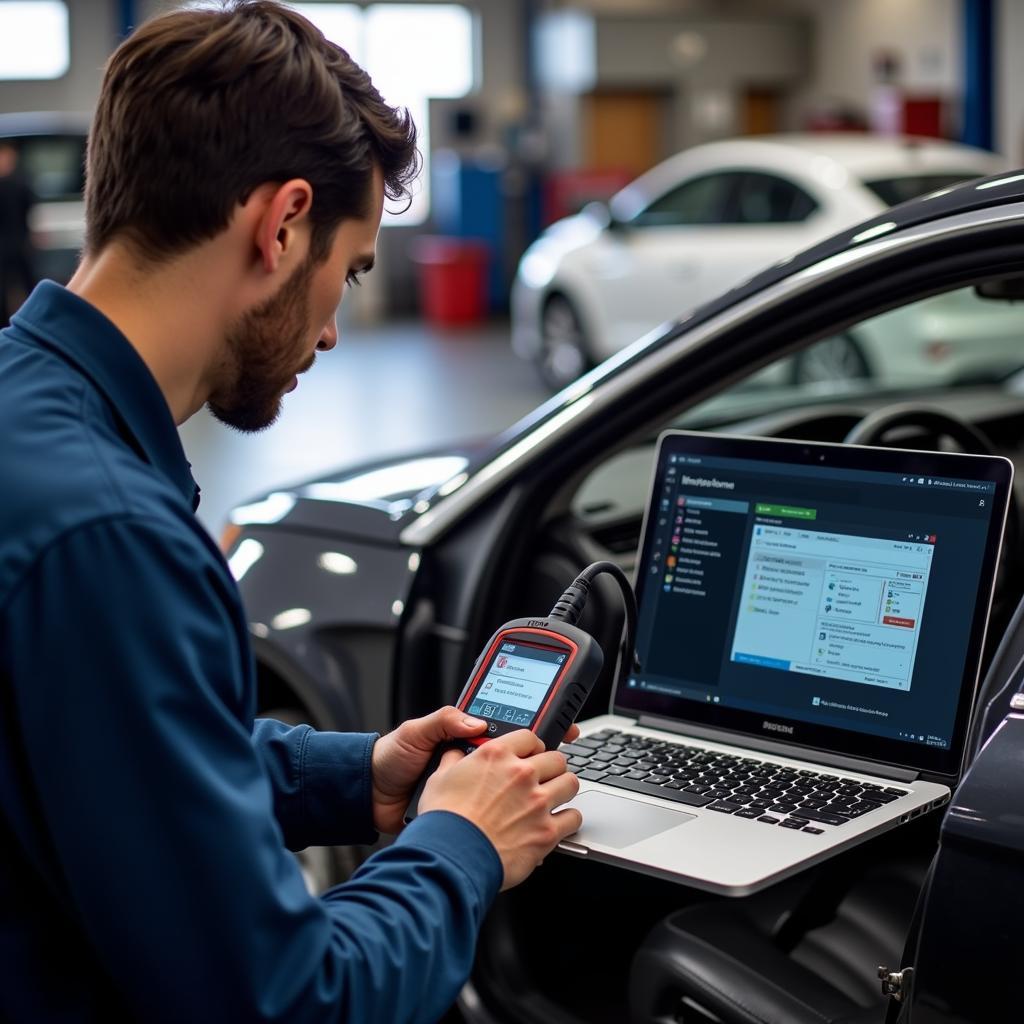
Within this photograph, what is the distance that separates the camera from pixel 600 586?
2275 millimetres

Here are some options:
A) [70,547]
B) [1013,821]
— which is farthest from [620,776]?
[70,547]

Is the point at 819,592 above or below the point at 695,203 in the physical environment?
below

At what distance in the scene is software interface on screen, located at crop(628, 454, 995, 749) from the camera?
1734 millimetres

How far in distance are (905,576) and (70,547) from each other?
1036mm

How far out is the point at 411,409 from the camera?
32.3 feet

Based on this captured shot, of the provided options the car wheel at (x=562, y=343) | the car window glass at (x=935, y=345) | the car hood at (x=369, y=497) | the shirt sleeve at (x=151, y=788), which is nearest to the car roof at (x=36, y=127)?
the car wheel at (x=562, y=343)

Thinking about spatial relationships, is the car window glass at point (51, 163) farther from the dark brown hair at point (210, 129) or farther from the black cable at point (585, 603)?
the dark brown hair at point (210, 129)

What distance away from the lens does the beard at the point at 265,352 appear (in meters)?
1.29

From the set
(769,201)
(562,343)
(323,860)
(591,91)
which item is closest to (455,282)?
(591,91)

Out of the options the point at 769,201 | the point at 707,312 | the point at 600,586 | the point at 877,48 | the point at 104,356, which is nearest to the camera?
the point at 104,356

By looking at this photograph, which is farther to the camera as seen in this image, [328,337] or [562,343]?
[562,343]

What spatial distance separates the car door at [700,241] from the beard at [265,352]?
6.91m

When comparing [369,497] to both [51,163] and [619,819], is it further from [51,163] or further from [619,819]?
[51,163]

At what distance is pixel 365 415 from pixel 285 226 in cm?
842
